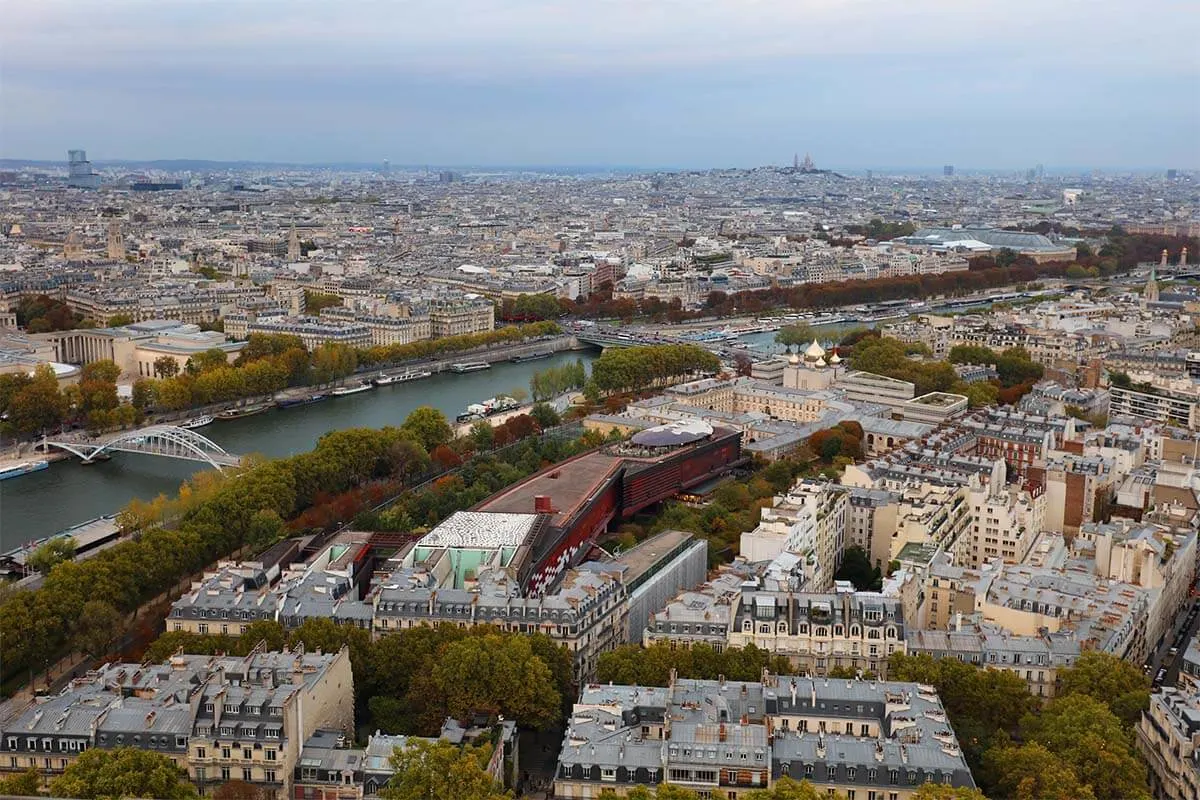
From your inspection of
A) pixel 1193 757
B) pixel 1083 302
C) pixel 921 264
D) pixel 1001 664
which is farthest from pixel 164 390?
pixel 921 264

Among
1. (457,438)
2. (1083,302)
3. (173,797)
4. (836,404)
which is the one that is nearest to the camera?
(173,797)

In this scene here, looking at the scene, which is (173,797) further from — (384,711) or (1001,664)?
(1001,664)

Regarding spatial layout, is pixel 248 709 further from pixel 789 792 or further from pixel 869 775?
pixel 869 775

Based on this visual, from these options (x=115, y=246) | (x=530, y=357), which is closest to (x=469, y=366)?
(x=530, y=357)

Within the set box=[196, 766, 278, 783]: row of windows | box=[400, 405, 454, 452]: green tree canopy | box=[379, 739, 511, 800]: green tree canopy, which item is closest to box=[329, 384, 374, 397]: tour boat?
box=[400, 405, 454, 452]: green tree canopy

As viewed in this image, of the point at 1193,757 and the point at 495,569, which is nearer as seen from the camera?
the point at 1193,757

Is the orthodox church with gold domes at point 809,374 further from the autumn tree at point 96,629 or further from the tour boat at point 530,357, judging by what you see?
the autumn tree at point 96,629

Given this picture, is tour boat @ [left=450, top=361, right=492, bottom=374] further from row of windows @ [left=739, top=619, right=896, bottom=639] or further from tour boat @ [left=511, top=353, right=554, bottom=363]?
row of windows @ [left=739, top=619, right=896, bottom=639]

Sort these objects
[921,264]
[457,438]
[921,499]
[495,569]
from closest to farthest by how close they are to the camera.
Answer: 1. [495,569]
2. [921,499]
3. [457,438]
4. [921,264]
